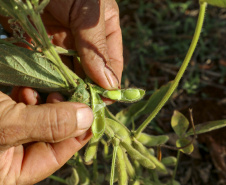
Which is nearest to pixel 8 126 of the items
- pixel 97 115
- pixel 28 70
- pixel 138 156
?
pixel 28 70

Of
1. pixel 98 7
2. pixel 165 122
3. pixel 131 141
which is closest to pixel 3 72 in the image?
pixel 98 7

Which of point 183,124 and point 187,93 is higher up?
point 183,124

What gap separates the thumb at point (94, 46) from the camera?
54.2 inches

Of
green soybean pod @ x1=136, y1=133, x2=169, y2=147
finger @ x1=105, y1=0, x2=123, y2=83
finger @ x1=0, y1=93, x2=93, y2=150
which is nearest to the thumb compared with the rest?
finger @ x1=105, y1=0, x2=123, y2=83

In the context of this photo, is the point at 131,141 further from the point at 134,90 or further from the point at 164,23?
the point at 164,23

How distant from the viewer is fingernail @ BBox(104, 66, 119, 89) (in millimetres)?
1400

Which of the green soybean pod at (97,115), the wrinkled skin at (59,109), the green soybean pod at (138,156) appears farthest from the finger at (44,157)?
the green soybean pod at (138,156)

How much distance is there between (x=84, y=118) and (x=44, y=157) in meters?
0.38

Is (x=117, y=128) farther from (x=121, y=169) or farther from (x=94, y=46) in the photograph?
(x=94, y=46)

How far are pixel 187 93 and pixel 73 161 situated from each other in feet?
3.76

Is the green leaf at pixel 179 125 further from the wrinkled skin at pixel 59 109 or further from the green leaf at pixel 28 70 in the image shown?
the green leaf at pixel 28 70

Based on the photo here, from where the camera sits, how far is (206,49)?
2418 mm

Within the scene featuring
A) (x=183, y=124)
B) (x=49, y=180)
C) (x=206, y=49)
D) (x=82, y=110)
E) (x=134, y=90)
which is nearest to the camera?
(x=82, y=110)

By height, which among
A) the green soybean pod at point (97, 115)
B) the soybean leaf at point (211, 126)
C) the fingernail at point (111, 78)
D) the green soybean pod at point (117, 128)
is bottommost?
the soybean leaf at point (211, 126)
